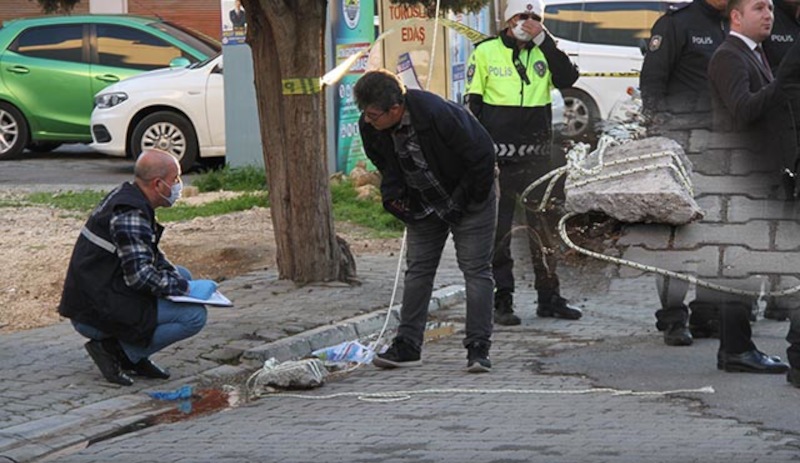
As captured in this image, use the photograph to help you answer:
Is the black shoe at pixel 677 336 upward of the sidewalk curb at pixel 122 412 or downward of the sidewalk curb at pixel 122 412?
upward

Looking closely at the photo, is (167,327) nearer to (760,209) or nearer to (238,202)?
(760,209)

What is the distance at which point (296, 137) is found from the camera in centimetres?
1008

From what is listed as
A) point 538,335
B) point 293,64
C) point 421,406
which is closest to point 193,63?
point 293,64

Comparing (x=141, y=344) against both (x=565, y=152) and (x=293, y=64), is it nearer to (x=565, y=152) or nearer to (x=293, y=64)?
(x=293, y=64)

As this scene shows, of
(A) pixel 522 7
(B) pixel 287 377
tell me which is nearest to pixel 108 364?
(B) pixel 287 377

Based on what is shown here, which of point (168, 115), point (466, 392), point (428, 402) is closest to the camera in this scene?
point (428, 402)

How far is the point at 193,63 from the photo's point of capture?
1823 centimetres

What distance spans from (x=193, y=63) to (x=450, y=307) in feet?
28.6

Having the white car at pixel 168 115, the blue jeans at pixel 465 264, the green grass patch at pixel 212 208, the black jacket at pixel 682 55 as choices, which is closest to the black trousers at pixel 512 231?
the black jacket at pixel 682 55

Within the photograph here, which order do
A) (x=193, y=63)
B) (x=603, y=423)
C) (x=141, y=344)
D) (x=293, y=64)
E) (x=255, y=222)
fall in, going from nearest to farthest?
1. (x=603, y=423)
2. (x=141, y=344)
3. (x=293, y=64)
4. (x=255, y=222)
5. (x=193, y=63)

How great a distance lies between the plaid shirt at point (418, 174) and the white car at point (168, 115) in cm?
937

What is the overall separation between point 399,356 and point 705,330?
1.82 m

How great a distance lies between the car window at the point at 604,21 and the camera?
61.1 feet

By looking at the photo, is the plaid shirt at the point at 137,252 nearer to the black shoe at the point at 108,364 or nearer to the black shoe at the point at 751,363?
the black shoe at the point at 108,364
